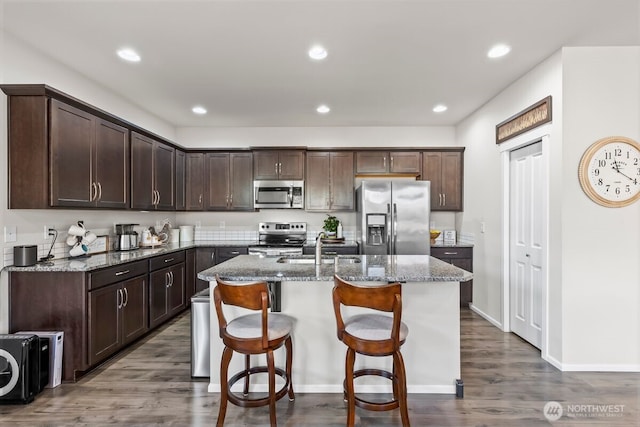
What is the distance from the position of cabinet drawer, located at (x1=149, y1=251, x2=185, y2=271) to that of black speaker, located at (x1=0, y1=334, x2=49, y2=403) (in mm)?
1339

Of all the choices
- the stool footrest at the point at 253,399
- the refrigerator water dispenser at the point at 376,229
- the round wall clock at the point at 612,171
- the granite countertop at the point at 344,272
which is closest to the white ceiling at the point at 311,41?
the round wall clock at the point at 612,171

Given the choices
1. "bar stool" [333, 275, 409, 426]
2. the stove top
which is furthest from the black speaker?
the stove top

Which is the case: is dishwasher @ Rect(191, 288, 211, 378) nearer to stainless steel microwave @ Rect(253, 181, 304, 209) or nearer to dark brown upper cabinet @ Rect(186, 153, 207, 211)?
stainless steel microwave @ Rect(253, 181, 304, 209)

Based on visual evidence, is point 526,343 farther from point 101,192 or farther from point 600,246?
point 101,192

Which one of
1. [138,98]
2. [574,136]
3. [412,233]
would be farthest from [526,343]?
[138,98]

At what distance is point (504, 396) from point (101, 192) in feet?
12.9

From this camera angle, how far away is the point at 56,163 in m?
2.72

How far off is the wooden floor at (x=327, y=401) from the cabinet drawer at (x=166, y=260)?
3.32ft

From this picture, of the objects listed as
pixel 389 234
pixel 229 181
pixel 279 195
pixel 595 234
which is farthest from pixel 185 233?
pixel 595 234

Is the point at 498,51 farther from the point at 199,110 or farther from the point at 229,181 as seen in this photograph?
the point at 229,181

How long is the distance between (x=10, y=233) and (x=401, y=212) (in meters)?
4.08

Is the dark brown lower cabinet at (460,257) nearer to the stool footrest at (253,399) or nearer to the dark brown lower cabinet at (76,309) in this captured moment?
the stool footrest at (253,399)

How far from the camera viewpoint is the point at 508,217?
378 centimetres

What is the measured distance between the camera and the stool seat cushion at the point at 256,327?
6.55ft
